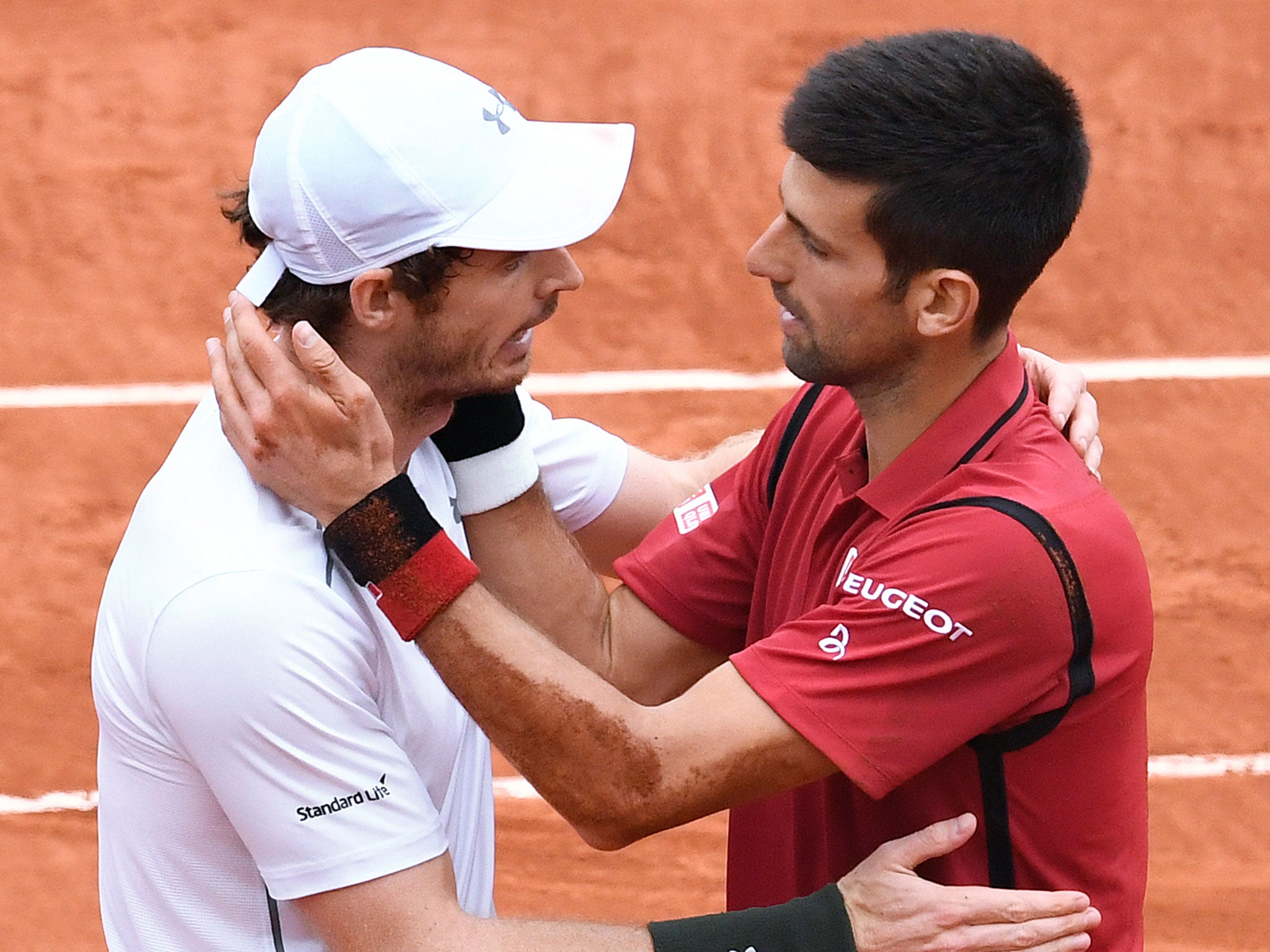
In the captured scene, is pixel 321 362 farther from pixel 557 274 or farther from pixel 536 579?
pixel 536 579

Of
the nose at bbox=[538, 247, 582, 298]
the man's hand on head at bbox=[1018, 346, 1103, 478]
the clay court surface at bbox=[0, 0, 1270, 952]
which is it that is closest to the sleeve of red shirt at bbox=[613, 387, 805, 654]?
the man's hand on head at bbox=[1018, 346, 1103, 478]

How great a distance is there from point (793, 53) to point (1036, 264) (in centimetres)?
569

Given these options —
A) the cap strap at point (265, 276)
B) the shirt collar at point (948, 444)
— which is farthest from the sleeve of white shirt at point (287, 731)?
the shirt collar at point (948, 444)

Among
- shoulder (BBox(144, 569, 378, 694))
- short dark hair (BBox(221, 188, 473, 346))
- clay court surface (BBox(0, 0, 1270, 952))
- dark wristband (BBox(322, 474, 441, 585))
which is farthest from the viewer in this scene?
clay court surface (BBox(0, 0, 1270, 952))

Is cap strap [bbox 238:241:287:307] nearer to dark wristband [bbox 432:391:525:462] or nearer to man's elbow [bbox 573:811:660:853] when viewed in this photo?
dark wristband [bbox 432:391:525:462]

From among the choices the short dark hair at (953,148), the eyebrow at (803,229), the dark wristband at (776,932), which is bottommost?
the dark wristband at (776,932)

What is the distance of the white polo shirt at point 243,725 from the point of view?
2.75 m

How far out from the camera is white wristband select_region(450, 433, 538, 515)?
3.67 m

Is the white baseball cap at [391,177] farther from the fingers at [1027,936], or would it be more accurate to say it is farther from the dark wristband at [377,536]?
the fingers at [1027,936]

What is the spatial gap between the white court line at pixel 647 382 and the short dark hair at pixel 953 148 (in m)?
4.46

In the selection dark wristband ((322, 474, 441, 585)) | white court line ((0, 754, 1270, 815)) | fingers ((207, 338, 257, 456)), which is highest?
fingers ((207, 338, 257, 456))

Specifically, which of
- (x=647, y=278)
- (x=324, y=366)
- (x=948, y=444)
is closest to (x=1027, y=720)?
(x=948, y=444)

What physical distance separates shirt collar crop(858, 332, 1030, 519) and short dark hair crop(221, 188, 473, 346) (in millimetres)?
934

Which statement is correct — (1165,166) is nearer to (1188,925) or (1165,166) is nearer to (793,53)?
(793,53)
